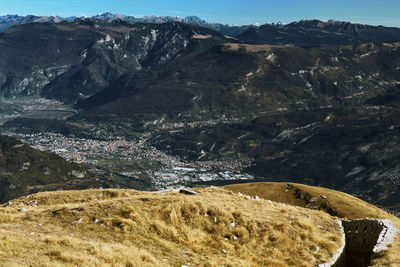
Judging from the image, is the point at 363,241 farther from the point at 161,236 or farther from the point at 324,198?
the point at 324,198

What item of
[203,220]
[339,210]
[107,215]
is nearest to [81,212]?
[107,215]

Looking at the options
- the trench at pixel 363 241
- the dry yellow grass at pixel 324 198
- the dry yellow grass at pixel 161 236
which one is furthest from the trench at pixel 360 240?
the dry yellow grass at pixel 324 198

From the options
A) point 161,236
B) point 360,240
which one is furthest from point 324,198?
point 161,236

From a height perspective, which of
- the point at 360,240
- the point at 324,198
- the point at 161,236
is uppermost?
the point at 161,236

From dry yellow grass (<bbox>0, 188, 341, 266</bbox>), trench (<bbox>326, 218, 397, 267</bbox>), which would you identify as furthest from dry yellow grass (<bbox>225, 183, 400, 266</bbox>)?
dry yellow grass (<bbox>0, 188, 341, 266</bbox>)

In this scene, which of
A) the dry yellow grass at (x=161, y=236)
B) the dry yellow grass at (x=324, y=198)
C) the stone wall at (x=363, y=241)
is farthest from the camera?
the dry yellow grass at (x=324, y=198)

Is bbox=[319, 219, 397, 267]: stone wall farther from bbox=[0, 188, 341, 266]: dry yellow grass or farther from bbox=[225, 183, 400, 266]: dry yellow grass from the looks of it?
bbox=[225, 183, 400, 266]: dry yellow grass

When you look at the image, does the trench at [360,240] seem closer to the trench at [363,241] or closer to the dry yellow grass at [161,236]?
the trench at [363,241]

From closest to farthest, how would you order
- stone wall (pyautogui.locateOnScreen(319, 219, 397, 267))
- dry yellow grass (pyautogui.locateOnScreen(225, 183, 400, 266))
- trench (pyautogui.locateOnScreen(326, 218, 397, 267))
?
trench (pyautogui.locateOnScreen(326, 218, 397, 267)) → stone wall (pyautogui.locateOnScreen(319, 219, 397, 267)) → dry yellow grass (pyautogui.locateOnScreen(225, 183, 400, 266))
